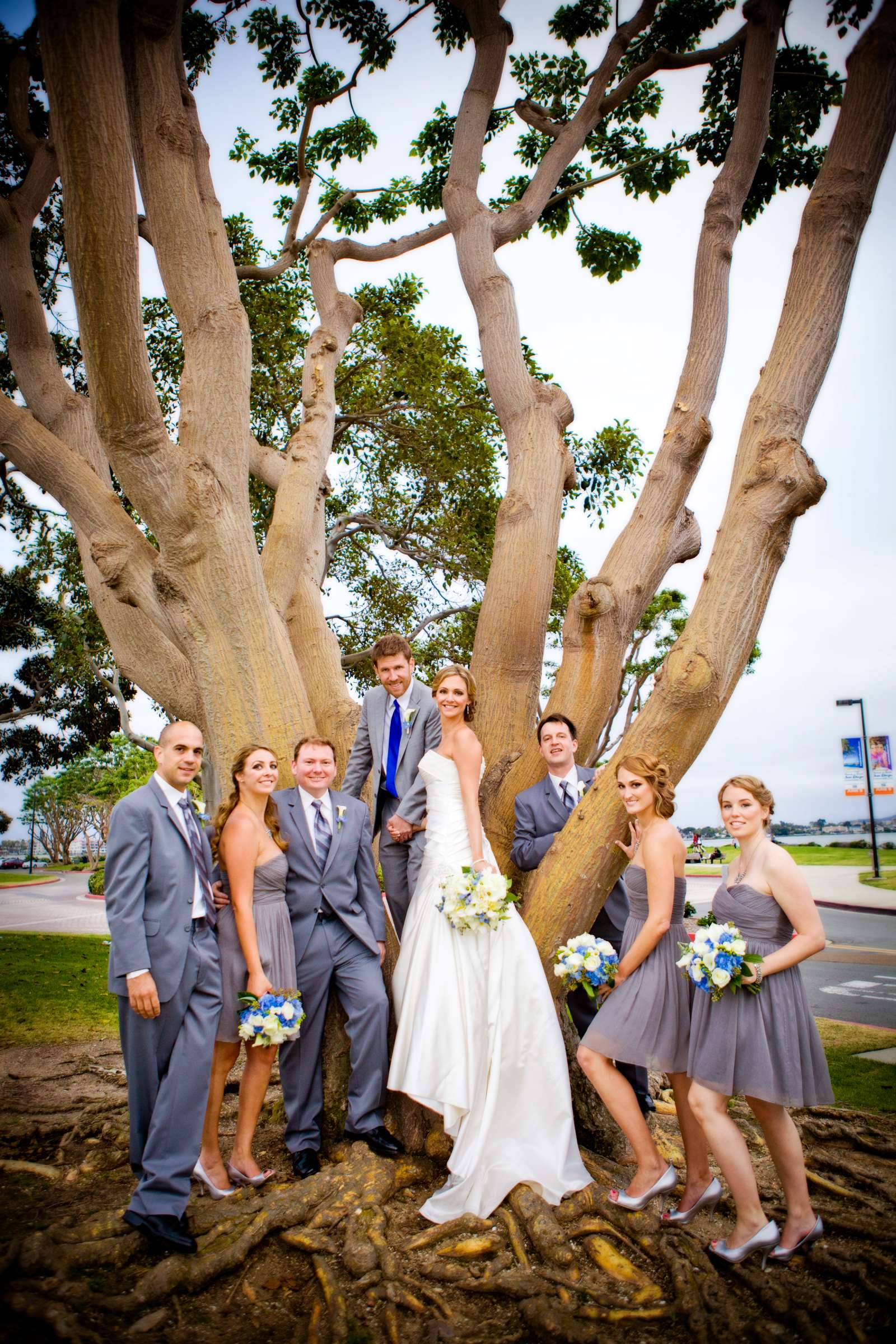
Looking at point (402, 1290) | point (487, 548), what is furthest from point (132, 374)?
point (487, 548)

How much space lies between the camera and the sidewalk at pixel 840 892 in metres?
20.6

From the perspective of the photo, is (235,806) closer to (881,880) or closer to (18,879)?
(881,880)

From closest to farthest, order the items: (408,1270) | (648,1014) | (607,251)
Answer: (408,1270) < (648,1014) < (607,251)

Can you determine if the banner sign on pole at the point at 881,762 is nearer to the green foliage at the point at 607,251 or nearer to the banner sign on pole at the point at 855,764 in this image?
the banner sign on pole at the point at 855,764

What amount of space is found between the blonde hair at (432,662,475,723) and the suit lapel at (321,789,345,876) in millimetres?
827

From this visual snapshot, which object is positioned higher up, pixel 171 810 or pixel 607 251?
pixel 607 251

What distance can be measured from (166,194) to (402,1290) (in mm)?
5791

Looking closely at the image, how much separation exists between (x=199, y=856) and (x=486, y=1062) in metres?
1.68

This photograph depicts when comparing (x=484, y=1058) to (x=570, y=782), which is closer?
(x=484, y=1058)

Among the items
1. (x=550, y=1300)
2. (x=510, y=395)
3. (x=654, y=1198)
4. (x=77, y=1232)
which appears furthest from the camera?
(x=510, y=395)

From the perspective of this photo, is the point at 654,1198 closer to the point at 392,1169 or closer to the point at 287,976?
the point at 392,1169

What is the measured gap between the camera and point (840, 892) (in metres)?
24.3

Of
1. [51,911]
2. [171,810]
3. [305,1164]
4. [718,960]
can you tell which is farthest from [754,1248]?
[51,911]

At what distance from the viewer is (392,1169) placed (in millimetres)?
3846
